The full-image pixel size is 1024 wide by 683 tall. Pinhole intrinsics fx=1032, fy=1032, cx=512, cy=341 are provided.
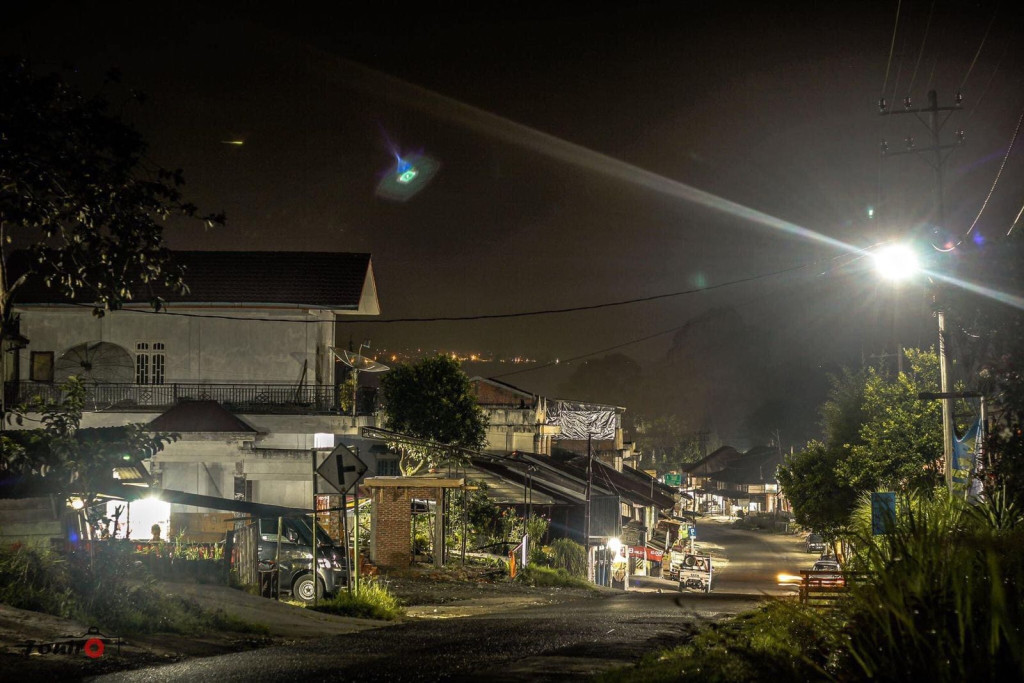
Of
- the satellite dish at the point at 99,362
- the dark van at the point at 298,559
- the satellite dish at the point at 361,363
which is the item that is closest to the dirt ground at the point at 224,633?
the dark van at the point at 298,559

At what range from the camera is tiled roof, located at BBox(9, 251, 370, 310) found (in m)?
42.6

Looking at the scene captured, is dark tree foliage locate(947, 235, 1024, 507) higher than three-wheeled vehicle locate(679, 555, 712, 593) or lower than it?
higher

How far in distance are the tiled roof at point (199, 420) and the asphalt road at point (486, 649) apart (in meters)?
21.6

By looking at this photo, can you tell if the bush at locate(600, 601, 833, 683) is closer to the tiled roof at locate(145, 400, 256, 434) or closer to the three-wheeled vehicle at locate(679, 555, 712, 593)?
the tiled roof at locate(145, 400, 256, 434)

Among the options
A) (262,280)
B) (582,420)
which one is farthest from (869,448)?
(582,420)

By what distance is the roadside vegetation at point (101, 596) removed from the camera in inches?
486

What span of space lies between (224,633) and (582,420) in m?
68.3

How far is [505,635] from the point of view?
47.3ft

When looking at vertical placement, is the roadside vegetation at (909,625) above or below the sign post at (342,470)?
below

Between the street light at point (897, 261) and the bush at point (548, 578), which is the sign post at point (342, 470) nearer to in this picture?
the street light at point (897, 261)

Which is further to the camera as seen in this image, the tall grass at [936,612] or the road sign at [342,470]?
the road sign at [342,470]

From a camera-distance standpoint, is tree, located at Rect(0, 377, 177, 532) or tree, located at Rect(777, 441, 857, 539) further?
tree, located at Rect(777, 441, 857, 539)

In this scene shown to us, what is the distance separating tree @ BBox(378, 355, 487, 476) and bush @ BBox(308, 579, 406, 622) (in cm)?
2291

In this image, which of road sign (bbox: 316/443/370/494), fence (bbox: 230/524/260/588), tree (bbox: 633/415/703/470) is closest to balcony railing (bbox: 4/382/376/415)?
fence (bbox: 230/524/260/588)
